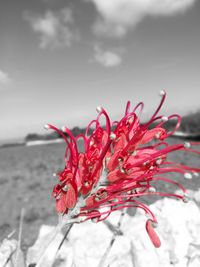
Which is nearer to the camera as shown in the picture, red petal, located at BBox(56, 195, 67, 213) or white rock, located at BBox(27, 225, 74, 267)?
red petal, located at BBox(56, 195, 67, 213)

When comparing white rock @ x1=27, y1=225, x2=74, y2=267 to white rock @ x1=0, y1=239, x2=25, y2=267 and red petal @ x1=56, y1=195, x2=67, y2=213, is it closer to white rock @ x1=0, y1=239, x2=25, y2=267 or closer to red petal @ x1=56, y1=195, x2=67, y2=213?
white rock @ x1=0, y1=239, x2=25, y2=267

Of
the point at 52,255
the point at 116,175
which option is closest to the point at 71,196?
the point at 116,175

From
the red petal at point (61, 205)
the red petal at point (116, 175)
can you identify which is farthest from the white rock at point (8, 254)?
the red petal at point (116, 175)

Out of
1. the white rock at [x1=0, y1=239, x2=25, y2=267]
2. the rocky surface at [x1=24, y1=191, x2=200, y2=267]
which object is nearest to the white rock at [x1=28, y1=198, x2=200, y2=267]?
the rocky surface at [x1=24, y1=191, x2=200, y2=267]


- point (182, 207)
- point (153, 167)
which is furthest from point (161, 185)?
point (153, 167)

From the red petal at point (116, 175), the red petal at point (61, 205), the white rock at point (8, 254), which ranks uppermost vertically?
the red petal at point (116, 175)

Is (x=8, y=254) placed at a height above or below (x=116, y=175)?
below

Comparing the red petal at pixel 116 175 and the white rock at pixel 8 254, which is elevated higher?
the red petal at pixel 116 175

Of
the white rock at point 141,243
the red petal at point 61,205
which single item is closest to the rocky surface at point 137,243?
the white rock at point 141,243

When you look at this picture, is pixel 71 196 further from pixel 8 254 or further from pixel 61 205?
pixel 8 254

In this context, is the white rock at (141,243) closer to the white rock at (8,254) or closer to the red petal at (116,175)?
the white rock at (8,254)

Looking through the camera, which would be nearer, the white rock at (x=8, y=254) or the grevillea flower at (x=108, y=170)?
the grevillea flower at (x=108, y=170)

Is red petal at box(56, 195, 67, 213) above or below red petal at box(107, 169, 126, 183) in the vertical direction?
below
